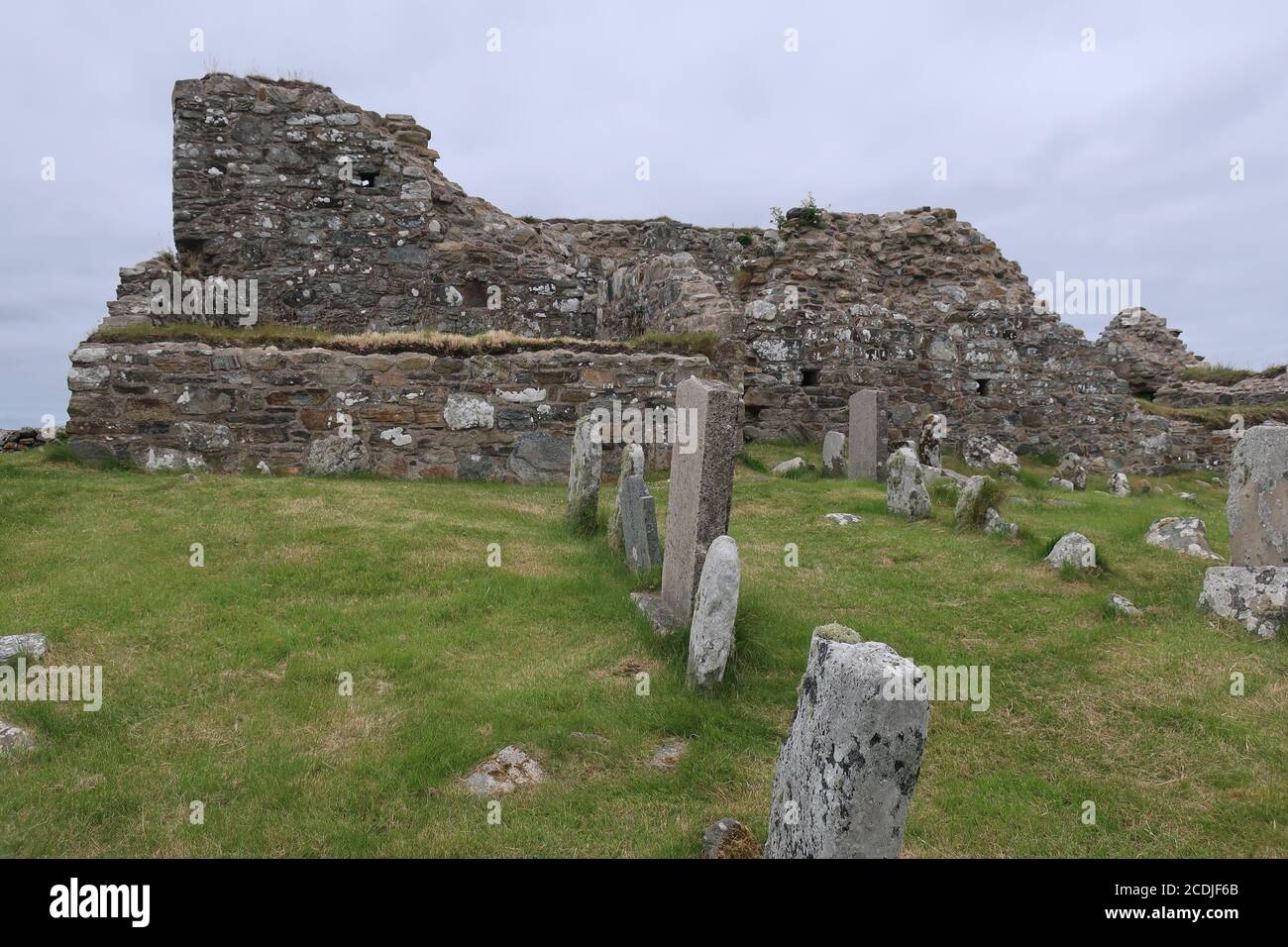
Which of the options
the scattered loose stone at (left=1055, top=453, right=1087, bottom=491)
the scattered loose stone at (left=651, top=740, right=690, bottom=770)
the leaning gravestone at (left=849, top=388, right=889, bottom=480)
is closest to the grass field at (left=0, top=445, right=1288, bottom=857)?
the scattered loose stone at (left=651, top=740, right=690, bottom=770)

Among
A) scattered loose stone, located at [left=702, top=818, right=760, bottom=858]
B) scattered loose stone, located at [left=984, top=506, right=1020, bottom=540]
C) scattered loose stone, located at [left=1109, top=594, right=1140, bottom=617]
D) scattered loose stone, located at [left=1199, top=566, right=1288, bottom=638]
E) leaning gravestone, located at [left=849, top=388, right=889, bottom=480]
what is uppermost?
leaning gravestone, located at [left=849, top=388, right=889, bottom=480]

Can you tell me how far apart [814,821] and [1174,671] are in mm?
3502

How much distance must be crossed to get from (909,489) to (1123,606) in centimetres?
348

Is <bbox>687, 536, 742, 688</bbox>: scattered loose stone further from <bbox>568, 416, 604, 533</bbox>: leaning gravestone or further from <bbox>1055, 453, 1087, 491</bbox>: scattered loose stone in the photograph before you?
<bbox>1055, 453, 1087, 491</bbox>: scattered loose stone

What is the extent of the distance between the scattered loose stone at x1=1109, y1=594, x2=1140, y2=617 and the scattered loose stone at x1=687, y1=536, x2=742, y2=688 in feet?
10.8

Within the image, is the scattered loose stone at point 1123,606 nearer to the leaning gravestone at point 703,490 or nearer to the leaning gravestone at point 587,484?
the leaning gravestone at point 703,490

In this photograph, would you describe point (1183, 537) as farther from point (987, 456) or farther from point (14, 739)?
point (14, 739)

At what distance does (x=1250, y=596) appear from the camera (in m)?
5.93

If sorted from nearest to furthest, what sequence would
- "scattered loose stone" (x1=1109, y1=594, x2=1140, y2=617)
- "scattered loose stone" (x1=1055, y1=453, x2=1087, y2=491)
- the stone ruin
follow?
"scattered loose stone" (x1=1109, y1=594, x2=1140, y2=617), the stone ruin, "scattered loose stone" (x1=1055, y1=453, x2=1087, y2=491)

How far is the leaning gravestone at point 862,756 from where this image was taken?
288 centimetres

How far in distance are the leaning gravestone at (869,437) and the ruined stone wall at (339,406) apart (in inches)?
127

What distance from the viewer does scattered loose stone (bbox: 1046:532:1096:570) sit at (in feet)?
23.7

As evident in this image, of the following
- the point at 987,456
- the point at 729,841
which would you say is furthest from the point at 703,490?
the point at 987,456
